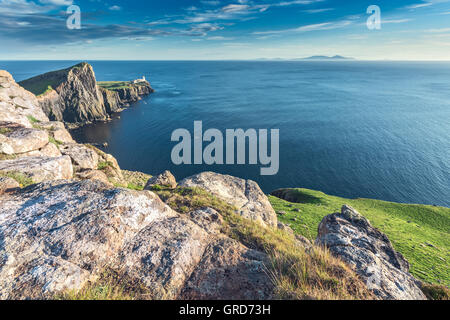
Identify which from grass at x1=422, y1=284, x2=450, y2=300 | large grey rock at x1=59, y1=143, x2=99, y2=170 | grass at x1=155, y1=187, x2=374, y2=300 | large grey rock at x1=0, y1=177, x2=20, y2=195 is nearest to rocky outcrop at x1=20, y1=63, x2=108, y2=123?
large grey rock at x1=59, y1=143, x2=99, y2=170

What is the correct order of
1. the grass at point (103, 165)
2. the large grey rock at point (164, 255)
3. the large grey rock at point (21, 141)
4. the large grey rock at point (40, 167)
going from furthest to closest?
the grass at point (103, 165)
the large grey rock at point (21, 141)
the large grey rock at point (40, 167)
the large grey rock at point (164, 255)

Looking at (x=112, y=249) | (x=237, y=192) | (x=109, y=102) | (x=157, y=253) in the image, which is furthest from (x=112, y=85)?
(x=157, y=253)

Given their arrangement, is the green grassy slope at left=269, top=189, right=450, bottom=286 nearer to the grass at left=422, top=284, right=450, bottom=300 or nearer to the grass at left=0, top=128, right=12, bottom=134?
the grass at left=422, top=284, right=450, bottom=300

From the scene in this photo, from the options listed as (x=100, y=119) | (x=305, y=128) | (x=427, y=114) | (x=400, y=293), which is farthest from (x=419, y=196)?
(x=100, y=119)

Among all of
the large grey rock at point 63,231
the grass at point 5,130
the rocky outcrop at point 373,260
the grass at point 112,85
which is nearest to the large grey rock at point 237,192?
the rocky outcrop at point 373,260

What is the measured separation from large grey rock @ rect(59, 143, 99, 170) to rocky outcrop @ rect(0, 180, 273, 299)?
34.1 feet

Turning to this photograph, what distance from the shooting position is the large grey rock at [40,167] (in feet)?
40.6

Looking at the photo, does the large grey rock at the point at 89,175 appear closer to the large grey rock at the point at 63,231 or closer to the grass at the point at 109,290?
Answer: the large grey rock at the point at 63,231

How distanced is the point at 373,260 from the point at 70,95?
4991 inches

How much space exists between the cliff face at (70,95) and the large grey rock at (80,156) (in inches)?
3577

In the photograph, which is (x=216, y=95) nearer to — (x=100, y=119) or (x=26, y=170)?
(x=100, y=119)

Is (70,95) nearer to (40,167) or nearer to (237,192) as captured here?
(40,167)

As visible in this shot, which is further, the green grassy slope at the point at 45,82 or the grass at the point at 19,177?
the green grassy slope at the point at 45,82
